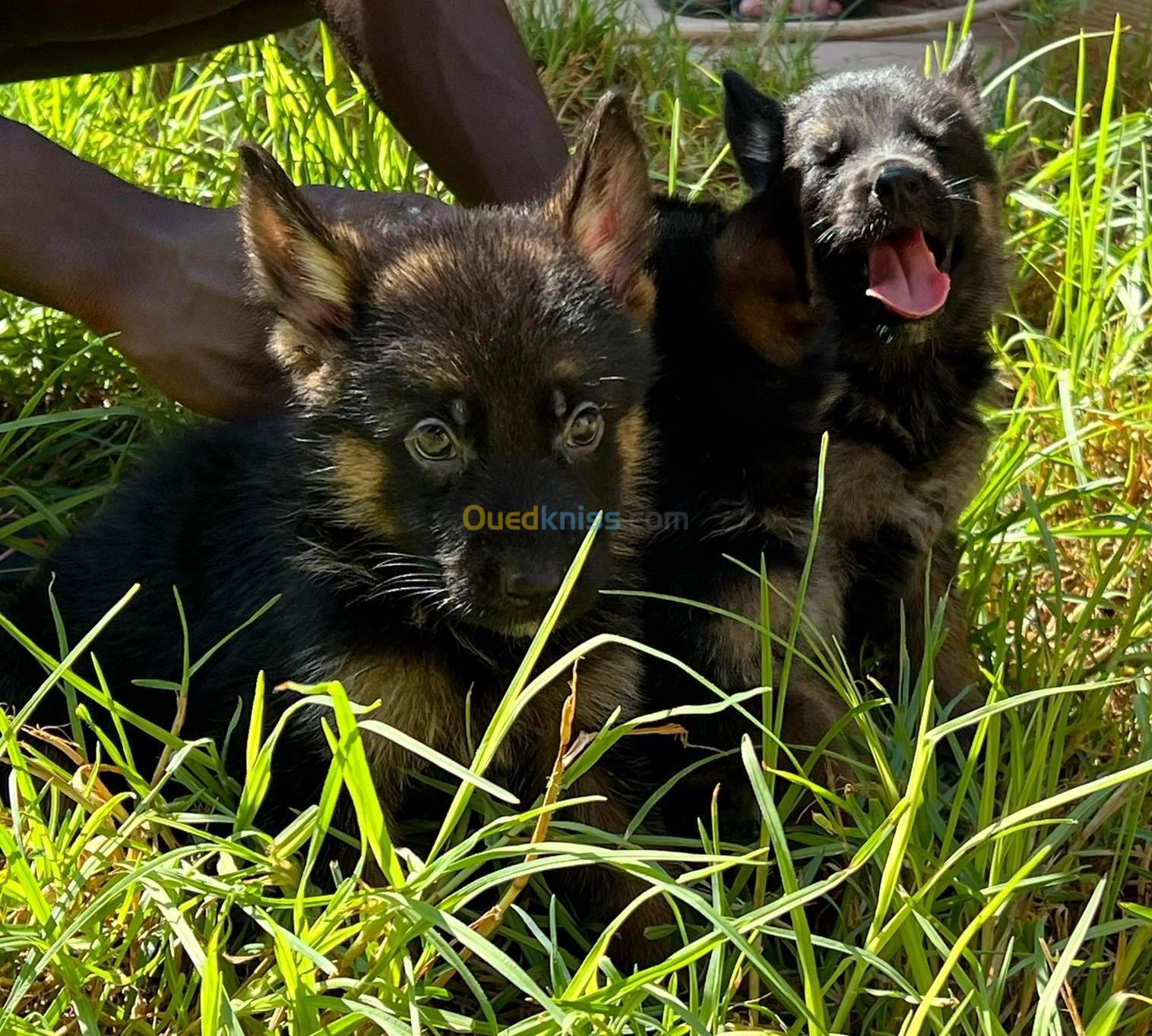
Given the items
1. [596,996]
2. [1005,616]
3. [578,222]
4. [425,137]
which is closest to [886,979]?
[596,996]

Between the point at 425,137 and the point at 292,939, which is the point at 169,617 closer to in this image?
the point at 292,939

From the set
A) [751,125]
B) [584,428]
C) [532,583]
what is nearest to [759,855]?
[532,583]

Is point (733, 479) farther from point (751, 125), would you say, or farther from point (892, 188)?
point (751, 125)

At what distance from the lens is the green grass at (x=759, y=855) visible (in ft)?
6.29

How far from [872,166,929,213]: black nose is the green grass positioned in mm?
656

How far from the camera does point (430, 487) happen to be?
2.29 meters

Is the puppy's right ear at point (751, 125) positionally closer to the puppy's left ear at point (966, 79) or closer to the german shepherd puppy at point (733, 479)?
the puppy's left ear at point (966, 79)

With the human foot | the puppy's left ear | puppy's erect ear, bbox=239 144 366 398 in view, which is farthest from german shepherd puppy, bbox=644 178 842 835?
the human foot

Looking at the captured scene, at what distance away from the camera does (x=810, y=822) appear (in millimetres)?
2740

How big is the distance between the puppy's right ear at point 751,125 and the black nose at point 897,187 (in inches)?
17.7

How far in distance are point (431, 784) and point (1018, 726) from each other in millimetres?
975

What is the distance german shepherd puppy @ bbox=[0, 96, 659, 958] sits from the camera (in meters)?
2.23

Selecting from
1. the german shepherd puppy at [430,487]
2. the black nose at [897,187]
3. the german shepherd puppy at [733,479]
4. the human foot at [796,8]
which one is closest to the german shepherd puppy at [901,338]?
the black nose at [897,187]

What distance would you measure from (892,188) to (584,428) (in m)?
0.95
